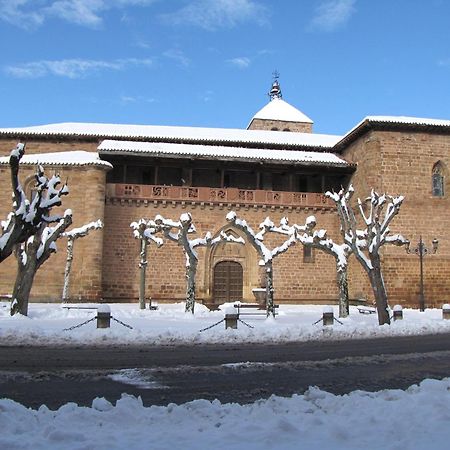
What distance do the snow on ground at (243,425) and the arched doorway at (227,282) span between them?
2206 cm

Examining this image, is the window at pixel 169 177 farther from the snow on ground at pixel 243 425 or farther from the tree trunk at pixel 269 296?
the snow on ground at pixel 243 425

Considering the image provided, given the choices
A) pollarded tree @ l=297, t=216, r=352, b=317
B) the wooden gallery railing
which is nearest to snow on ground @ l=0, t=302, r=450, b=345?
pollarded tree @ l=297, t=216, r=352, b=317

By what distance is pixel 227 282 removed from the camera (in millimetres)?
27703

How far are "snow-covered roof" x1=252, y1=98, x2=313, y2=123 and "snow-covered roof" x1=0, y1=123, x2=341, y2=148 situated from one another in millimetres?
12048

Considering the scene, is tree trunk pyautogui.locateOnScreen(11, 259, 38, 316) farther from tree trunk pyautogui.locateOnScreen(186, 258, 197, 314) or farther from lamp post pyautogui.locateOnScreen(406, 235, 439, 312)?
lamp post pyautogui.locateOnScreen(406, 235, 439, 312)

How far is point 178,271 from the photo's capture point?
87.7 ft

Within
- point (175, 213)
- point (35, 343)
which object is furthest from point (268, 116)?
point (35, 343)

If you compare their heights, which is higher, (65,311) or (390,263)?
(390,263)

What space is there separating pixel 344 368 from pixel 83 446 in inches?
224

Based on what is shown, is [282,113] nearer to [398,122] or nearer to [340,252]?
[398,122]

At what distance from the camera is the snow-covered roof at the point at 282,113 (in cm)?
4590

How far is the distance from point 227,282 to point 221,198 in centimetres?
468

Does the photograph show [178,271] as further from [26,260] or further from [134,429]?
[134,429]

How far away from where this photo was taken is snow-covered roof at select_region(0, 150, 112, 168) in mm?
25734
